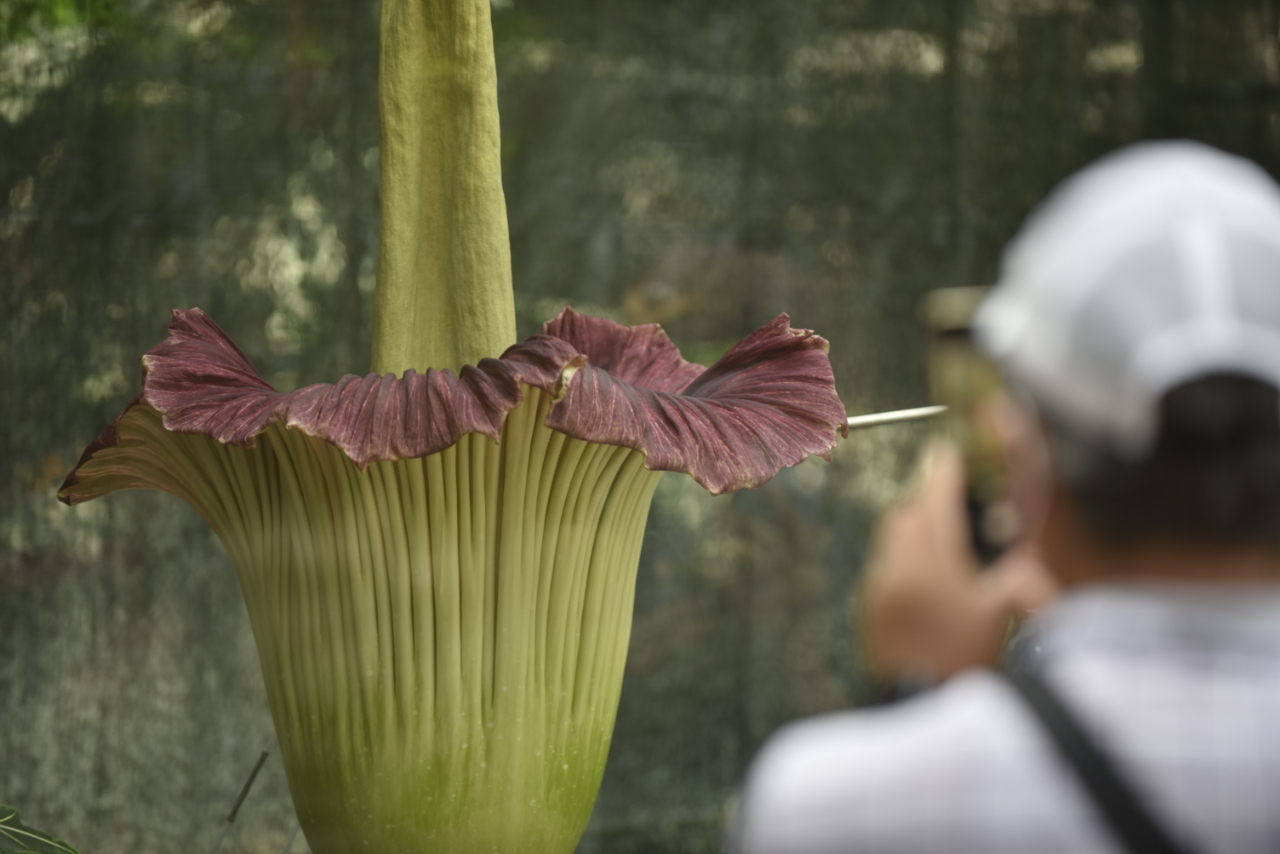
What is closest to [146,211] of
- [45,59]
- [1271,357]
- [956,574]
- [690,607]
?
[45,59]

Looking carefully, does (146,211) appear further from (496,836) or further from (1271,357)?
(1271,357)

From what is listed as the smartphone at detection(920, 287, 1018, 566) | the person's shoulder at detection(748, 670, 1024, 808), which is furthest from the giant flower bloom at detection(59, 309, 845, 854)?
the person's shoulder at detection(748, 670, 1024, 808)

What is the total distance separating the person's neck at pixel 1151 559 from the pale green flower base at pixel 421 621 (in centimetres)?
52

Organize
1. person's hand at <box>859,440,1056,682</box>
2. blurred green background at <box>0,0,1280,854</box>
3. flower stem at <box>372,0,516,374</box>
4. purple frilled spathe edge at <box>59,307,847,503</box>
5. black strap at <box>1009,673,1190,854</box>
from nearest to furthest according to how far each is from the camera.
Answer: black strap at <box>1009,673,1190,854</box>
person's hand at <box>859,440,1056,682</box>
purple frilled spathe edge at <box>59,307,847,503</box>
flower stem at <box>372,0,516,374</box>
blurred green background at <box>0,0,1280,854</box>

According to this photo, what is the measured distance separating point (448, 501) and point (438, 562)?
0.16 feet

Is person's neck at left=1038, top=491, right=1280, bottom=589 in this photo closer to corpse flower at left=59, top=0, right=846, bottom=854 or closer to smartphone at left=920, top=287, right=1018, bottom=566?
smartphone at left=920, top=287, right=1018, bottom=566

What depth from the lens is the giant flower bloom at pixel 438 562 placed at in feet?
2.78

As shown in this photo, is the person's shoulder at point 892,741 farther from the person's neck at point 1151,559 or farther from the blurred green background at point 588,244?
the blurred green background at point 588,244

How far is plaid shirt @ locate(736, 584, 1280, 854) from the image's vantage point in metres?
0.36

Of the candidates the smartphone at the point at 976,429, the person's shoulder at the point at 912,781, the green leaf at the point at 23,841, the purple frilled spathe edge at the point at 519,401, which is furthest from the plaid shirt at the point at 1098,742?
the green leaf at the point at 23,841

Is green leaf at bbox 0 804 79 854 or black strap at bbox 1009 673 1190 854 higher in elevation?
black strap at bbox 1009 673 1190 854

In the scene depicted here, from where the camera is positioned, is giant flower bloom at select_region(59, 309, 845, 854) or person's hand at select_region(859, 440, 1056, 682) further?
giant flower bloom at select_region(59, 309, 845, 854)

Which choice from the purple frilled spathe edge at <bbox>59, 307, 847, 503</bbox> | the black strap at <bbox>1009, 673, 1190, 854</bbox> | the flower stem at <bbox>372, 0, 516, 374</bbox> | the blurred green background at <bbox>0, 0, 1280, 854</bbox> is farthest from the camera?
the blurred green background at <bbox>0, 0, 1280, 854</bbox>

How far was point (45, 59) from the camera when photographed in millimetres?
1426
